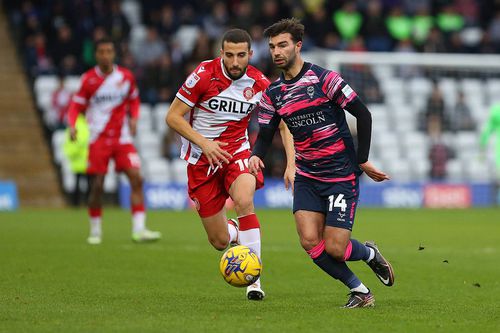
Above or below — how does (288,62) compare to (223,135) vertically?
above

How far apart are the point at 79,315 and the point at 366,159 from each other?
8.59 feet

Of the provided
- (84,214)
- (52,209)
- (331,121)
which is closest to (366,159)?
(331,121)

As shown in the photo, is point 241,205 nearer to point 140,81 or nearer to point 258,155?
point 258,155

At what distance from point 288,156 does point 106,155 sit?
574 centimetres

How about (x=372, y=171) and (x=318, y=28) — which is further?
(x=318, y=28)

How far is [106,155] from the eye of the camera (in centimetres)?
1501

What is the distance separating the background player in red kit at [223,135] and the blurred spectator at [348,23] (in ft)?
59.5

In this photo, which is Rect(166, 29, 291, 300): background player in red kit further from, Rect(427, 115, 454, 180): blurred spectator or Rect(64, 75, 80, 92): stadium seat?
Rect(427, 115, 454, 180): blurred spectator

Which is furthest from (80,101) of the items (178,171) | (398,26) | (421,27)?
(421,27)

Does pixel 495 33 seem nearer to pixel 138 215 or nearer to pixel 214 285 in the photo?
pixel 138 215

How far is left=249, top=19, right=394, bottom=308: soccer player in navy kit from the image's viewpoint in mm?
8820

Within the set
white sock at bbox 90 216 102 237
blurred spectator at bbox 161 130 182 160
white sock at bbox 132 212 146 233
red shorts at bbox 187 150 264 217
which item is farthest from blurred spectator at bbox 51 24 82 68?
red shorts at bbox 187 150 264 217

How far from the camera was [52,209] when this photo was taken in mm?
23203

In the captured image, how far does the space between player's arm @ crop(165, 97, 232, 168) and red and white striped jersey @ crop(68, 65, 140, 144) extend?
17.0 feet
